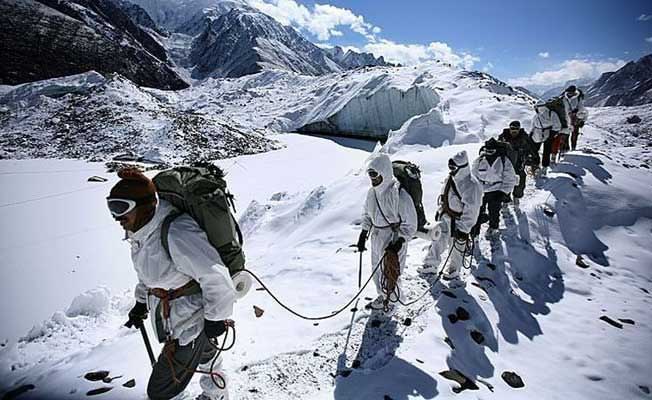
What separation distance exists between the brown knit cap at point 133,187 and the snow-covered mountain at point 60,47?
49105mm

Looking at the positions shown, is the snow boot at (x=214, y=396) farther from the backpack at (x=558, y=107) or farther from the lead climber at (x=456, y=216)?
the backpack at (x=558, y=107)

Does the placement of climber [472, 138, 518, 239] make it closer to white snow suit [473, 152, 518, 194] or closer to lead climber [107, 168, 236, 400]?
white snow suit [473, 152, 518, 194]

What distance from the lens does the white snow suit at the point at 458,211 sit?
16.0 feet

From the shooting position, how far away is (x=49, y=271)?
728 cm

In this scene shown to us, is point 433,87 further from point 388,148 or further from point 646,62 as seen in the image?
point 646,62

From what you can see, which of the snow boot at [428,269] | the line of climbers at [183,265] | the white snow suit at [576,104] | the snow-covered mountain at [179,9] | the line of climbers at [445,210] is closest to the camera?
the line of climbers at [183,265]

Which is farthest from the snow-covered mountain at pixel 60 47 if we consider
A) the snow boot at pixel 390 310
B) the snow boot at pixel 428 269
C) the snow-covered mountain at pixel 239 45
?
the snow boot at pixel 390 310

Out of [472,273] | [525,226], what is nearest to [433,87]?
[525,226]

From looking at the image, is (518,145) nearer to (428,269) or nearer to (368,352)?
(428,269)

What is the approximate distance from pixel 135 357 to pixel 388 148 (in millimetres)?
11908

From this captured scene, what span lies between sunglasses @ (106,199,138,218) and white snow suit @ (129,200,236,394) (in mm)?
178

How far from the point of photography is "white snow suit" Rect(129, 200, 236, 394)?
2.23 metres

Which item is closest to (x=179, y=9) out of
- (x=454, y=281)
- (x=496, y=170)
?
(x=496, y=170)

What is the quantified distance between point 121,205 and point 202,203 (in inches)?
18.8
